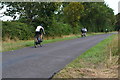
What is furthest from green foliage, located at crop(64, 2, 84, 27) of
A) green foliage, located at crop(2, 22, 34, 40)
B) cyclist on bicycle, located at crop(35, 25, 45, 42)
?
cyclist on bicycle, located at crop(35, 25, 45, 42)

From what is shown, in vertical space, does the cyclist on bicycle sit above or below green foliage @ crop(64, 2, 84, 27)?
below

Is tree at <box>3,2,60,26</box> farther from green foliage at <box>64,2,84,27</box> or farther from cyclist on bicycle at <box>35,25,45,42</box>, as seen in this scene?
green foliage at <box>64,2,84,27</box>

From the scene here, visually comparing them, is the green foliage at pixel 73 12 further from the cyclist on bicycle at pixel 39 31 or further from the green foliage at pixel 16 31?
the cyclist on bicycle at pixel 39 31

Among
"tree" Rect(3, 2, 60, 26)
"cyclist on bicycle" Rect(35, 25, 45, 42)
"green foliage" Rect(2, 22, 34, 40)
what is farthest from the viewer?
"tree" Rect(3, 2, 60, 26)

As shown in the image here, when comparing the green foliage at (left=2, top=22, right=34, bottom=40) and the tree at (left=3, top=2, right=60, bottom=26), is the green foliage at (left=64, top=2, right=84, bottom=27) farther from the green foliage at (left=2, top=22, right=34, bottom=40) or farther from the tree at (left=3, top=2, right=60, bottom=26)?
the green foliage at (left=2, top=22, right=34, bottom=40)

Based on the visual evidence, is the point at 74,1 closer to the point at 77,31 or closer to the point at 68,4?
the point at 68,4

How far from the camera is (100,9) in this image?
56.6 m

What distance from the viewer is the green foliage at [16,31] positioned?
63.9ft

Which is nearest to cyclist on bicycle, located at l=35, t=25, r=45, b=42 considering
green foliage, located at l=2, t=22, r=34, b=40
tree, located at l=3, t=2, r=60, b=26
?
green foliage, located at l=2, t=22, r=34, b=40

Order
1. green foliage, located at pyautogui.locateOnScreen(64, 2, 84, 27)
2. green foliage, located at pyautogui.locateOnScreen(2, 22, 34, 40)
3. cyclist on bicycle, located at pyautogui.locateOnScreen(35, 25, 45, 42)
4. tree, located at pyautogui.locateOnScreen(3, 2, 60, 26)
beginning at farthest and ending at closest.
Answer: green foliage, located at pyautogui.locateOnScreen(64, 2, 84, 27) < tree, located at pyautogui.locateOnScreen(3, 2, 60, 26) < green foliage, located at pyautogui.locateOnScreen(2, 22, 34, 40) < cyclist on bicycle, located at pyautogui.locateOnScreen(35, 25, 45, 42)

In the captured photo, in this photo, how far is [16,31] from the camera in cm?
2059

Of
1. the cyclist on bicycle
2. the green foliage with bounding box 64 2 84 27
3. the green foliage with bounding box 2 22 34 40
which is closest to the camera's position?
the cyclist on bicycle

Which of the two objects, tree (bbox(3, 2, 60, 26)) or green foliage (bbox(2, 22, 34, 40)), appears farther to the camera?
tree (bbox(3, 2, 60, 26))

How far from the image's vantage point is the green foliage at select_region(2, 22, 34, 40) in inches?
766
